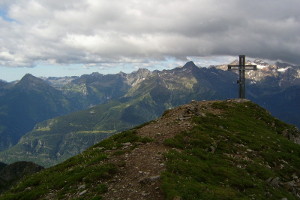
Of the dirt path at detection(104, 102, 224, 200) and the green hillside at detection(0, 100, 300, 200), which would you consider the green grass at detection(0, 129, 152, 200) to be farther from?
the dirt path at detection(104, 102, 224, 200)

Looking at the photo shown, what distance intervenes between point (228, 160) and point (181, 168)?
7.43 m

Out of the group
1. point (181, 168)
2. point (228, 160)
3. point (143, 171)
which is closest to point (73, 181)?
point (143, 171)

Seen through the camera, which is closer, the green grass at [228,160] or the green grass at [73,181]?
the green grass at [228,160]

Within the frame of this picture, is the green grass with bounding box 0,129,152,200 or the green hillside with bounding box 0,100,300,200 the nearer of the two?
the green hillside with bounding box 0,100,300,200

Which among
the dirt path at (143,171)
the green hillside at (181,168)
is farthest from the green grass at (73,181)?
the dirt path at (143,171)

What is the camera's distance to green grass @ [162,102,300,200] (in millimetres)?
19906

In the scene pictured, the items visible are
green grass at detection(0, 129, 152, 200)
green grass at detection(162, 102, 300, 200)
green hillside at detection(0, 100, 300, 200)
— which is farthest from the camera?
green grass at detection(0, 129, 152, 200)

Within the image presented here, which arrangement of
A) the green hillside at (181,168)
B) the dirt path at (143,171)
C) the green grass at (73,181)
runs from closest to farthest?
1. the dirt path at (143,171)
2. the green hillside at (181,168)
3. the green grass at (73,181)

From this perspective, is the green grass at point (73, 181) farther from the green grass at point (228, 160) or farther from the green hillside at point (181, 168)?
the green grass at point (228, 160)

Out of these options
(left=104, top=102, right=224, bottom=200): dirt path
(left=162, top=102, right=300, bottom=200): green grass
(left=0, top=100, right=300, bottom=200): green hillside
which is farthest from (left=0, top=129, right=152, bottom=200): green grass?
(left=162, top=102, right=300, bottom=200): green grass

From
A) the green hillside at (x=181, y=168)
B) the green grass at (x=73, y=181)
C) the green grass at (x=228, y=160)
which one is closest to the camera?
the green hillside at (x=181, y=168)

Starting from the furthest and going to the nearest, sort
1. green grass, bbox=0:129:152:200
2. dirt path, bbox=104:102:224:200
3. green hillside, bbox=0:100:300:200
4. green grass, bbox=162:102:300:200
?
green grass, bbox=0:129:152:200 → green grass, bbox=162:102:300:200 → green hillside, bbox=0:100:300:200 → dirt path, bbox=104:102:224:200

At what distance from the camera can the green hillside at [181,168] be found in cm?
1966

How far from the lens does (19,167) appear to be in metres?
106
